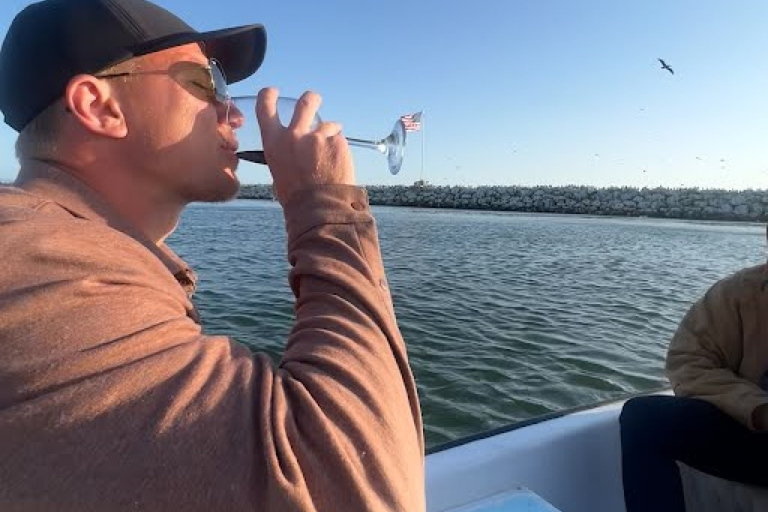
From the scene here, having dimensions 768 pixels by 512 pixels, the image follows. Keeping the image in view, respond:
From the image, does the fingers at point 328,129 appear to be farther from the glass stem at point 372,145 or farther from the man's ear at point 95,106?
the glass stem at point 372,145

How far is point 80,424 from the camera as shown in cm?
63

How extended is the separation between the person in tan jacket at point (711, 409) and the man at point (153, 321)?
1881mm

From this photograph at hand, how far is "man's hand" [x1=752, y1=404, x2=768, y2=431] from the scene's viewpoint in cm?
209

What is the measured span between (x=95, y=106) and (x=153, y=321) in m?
0.48

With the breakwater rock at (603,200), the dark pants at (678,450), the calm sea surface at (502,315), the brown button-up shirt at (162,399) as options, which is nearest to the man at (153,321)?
the brown button-up shirt at (162,399)

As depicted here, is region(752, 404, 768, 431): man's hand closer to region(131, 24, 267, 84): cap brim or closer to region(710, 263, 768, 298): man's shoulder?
region(710, 263, 768, 298): man's shoulder

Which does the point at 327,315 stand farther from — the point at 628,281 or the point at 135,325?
the point at 628,281

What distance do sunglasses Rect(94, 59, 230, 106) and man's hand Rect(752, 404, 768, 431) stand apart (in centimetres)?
214

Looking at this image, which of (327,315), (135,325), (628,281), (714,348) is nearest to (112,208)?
(135,325)

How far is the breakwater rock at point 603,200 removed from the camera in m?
56.6

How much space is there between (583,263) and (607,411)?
17.1m

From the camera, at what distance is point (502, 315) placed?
32.4 feet

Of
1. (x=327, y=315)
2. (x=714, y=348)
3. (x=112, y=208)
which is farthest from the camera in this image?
(x=714, y=348)

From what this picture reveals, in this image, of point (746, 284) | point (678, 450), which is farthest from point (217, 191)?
point (746, 284)
